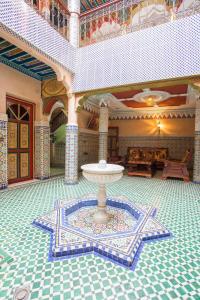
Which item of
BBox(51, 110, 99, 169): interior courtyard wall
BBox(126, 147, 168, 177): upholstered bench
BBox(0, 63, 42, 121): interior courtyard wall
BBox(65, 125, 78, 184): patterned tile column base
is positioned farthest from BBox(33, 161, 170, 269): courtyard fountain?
BBox(51, 110, 99, 169): interior courtyard wall

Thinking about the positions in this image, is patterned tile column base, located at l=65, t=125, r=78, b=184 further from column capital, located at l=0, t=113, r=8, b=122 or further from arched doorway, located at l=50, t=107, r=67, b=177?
arched doorway, located at l=50, t=107, r=67, b=177

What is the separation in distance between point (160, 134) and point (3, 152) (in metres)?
8.14

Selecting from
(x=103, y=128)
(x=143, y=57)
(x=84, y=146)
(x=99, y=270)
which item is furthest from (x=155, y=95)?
(x=99, y=270)

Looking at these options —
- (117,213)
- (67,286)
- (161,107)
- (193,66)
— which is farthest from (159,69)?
(161,107)

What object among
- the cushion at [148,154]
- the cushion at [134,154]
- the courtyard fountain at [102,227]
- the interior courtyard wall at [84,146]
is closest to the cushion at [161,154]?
the cushion at [148,154]

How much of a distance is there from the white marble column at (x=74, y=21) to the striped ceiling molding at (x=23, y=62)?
1147mm

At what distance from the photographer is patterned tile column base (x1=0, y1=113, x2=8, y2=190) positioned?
4.73 metres

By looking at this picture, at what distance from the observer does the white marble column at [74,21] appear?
16.5ft

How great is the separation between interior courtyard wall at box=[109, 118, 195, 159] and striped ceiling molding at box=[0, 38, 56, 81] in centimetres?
604

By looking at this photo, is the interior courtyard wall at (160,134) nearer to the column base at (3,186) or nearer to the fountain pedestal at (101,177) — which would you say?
the column base at (3,186)

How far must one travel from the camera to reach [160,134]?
995 centimetres

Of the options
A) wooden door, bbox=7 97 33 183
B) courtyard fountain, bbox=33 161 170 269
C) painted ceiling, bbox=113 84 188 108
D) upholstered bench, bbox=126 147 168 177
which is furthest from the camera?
upholstered bench, bbox=126 147 168 177

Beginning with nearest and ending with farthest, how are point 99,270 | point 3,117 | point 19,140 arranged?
point 99,270 → point 3,117 → point 19,140

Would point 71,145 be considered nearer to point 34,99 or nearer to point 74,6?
point 34,99
